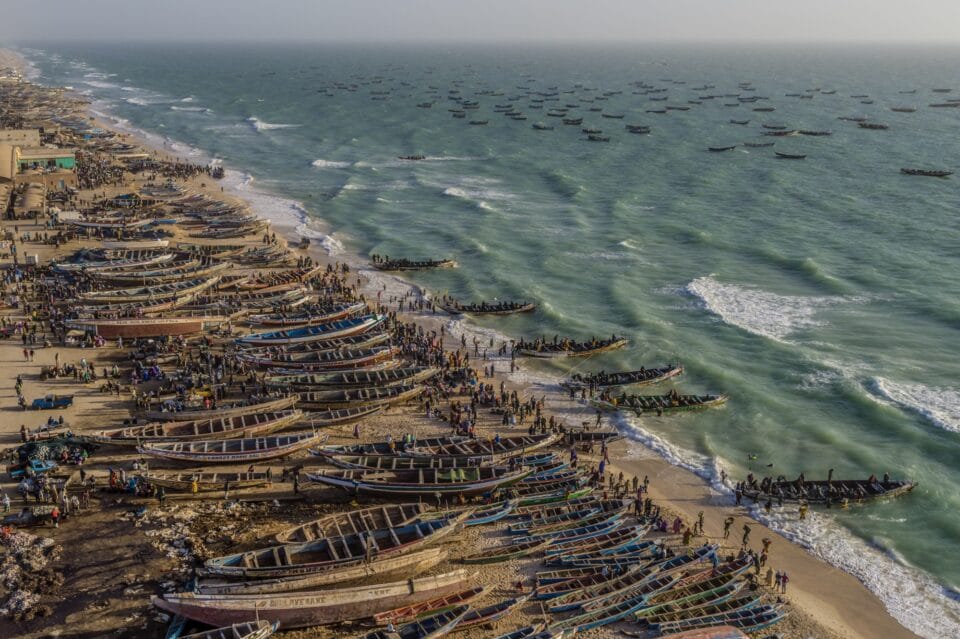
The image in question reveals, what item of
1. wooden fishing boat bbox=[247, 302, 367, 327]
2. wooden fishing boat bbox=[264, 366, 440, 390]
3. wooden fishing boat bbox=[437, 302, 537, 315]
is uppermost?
wooden fishing boat bbox=[247, 302, 367, 327]

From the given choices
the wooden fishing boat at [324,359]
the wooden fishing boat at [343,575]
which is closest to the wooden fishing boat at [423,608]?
the wooden fishing boat at [343,575]

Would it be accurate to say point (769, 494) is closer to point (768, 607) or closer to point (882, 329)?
point (768, 607)

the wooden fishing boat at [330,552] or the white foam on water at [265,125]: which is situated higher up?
the white foam on water at [265,125]

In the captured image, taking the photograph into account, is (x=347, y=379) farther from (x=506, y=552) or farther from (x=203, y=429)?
(x=506, y=552)

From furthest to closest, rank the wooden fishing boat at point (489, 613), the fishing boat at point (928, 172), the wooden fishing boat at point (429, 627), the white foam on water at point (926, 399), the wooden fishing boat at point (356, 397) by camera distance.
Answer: the fishing boat at point (928, 172) < the white foam on water at point (926, 399) < the wooden fishing boat at point (356, 397) < the wooden fishing boat at point (489, 613) < the wooden fishing boat at point (429, 627)

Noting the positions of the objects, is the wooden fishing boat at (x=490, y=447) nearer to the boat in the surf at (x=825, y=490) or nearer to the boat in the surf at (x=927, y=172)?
the boat in the surf at (x=825, y=490)

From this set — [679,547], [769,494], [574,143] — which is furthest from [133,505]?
[574,143]

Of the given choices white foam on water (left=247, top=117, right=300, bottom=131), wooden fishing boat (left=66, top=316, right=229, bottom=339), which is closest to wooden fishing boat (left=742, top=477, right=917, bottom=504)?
wooden fishing boat (left=66, top=316, right=229, bottom=339)

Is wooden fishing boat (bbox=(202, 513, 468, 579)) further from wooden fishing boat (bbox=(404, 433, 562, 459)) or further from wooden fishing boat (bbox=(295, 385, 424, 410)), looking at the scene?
wooden fishing boat (bbox=(295, 385, 424, 410))
